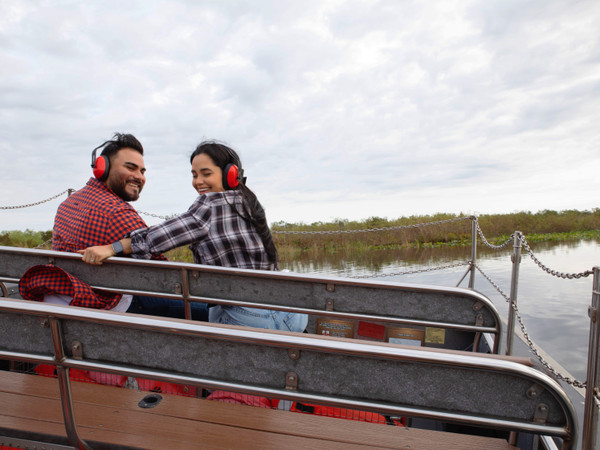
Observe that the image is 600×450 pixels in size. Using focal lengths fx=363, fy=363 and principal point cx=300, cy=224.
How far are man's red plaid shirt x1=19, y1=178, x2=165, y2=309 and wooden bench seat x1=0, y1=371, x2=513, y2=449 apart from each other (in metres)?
0.54

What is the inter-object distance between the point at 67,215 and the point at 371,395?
7.16ft

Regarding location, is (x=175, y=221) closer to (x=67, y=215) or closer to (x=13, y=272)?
(x=67, y=215)

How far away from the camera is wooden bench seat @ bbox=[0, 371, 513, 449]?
1.26 meters

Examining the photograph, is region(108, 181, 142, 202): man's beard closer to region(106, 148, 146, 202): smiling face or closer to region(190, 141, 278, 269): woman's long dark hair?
region(106, 148, 146, 202): smiling face

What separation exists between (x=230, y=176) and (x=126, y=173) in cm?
80

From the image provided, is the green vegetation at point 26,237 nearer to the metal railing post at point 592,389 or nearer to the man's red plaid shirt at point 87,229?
the man's red plaid shirt at point 87,229

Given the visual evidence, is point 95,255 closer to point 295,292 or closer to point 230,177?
point 230,177

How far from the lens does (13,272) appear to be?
235cm

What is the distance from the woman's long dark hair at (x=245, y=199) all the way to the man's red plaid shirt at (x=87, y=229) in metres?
0.57

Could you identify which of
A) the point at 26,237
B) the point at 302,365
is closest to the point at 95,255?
the point at 302,365

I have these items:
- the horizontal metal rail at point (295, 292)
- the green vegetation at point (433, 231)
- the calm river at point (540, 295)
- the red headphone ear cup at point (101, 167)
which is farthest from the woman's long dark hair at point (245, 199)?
the green vegetation at point (433, 231)

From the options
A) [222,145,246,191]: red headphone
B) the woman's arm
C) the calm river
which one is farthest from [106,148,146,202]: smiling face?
the calm river

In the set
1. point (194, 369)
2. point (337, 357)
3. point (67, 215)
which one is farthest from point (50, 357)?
point (67, 215)

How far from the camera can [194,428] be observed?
133cm
